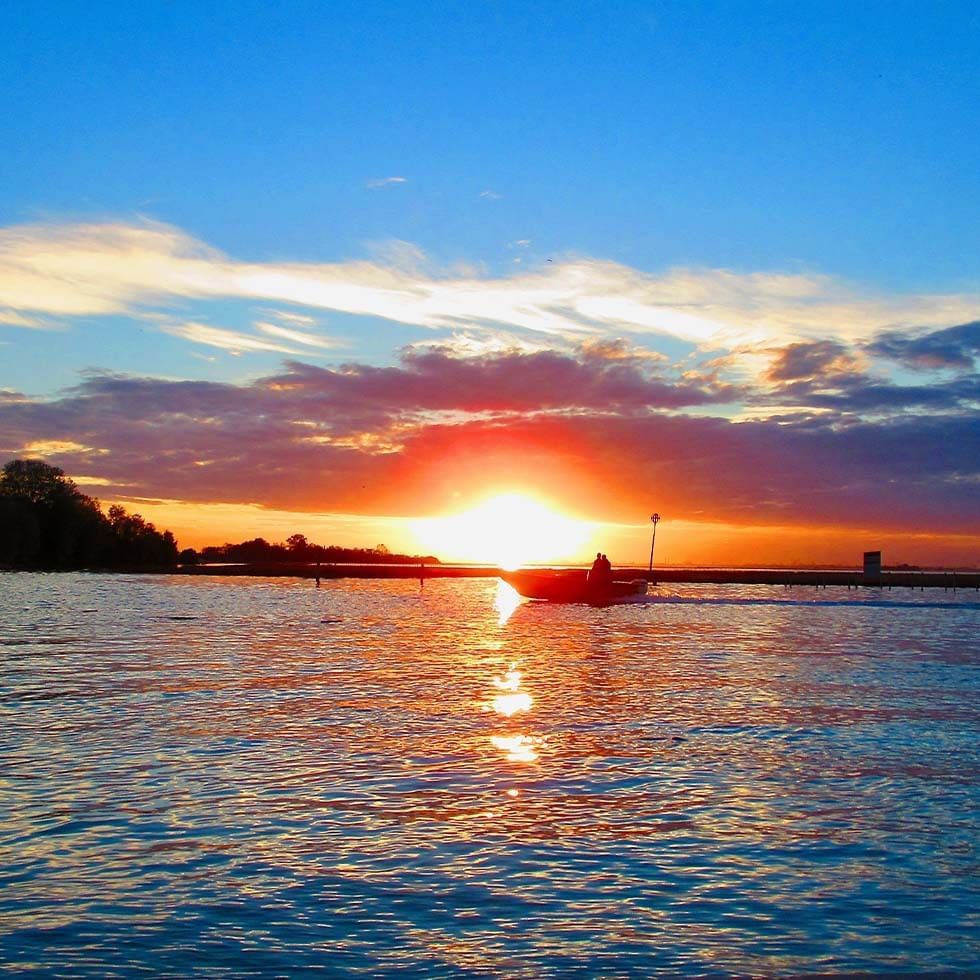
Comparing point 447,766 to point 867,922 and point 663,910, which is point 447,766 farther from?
point 867,922

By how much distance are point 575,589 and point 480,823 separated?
69262 millimetres

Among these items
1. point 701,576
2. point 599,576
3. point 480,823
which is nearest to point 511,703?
point 480,823

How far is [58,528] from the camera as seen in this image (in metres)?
142

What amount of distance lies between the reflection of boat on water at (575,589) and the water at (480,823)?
50553 mm

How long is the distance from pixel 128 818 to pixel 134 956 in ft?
14.1

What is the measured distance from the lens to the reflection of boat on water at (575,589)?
79312 millimetres

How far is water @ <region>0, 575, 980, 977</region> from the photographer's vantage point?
827cm

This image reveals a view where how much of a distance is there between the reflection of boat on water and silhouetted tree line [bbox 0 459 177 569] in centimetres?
7991

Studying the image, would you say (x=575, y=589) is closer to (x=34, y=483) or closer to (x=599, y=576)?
(x=599, y=576)

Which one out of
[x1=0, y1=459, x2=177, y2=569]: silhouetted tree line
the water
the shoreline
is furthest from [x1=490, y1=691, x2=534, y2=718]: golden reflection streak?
[x1=0, y1=459, x2=177, y2=569]: silhouetted tree line

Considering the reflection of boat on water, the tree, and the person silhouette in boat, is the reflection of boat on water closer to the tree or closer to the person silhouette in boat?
the person silhouette in boat

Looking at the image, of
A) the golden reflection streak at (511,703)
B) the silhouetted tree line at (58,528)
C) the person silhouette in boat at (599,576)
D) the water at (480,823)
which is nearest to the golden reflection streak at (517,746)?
the water at (480,823)

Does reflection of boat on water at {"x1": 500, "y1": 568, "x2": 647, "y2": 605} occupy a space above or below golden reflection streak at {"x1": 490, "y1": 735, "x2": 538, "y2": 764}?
above

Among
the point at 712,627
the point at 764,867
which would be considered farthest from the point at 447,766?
the point at 712,627
